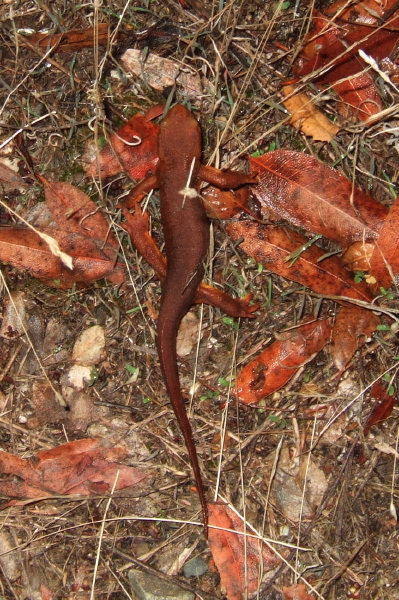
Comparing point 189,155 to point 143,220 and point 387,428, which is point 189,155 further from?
point 387,428

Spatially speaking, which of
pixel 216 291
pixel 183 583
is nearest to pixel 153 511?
pixel 183 583

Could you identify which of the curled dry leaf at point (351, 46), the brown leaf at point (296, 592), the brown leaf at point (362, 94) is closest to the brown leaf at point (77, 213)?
the curled dry leaf at point (351, 46)

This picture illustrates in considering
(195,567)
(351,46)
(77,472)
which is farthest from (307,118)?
(195,567)

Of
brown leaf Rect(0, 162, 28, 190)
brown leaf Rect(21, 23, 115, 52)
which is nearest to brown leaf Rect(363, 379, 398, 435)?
brown leaf Rect(0, 162, 28, 190)

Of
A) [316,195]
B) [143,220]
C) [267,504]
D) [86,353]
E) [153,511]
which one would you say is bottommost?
[153,511]

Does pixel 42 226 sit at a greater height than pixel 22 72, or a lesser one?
lesser

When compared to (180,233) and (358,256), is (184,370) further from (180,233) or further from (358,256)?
(358,256)

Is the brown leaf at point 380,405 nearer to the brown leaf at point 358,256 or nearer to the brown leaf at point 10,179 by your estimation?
the brown leaf at point 358,256
